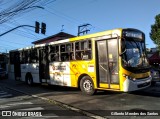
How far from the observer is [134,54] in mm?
11969

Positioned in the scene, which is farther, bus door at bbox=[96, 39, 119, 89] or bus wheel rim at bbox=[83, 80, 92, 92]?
bus wheel rim at bbox=[83, 80, 92, 92]

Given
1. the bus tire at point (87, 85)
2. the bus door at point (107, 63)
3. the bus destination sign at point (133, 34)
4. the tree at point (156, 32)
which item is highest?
the tree at point (156, 32)

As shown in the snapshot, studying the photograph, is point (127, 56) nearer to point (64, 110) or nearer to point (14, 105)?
point (64, 110)

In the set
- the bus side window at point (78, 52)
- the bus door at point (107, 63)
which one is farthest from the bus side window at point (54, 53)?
the bus door at point (107, 63)

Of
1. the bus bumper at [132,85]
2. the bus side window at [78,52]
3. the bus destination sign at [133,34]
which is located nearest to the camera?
the bus bumper at [132,85]

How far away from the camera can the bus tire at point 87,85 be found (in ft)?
43.3

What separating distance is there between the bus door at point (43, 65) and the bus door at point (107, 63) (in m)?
5.10

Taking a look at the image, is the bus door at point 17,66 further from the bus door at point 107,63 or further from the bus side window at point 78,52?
the bus door at point 107,63

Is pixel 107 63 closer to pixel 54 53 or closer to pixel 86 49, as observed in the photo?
pixel 86 49

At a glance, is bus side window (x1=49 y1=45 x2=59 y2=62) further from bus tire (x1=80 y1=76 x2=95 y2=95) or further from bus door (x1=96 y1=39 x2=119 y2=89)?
bus door (x1=96 y1=39 x2=119 y2=89)

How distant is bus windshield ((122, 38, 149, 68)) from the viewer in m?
11.6

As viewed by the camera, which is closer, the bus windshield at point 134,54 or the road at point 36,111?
the road at point 36,111

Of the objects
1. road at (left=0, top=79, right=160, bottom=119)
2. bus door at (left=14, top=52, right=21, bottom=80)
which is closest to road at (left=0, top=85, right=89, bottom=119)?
road at (left=0, top=79, right=160, bottom=119)

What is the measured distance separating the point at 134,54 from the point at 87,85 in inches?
119
